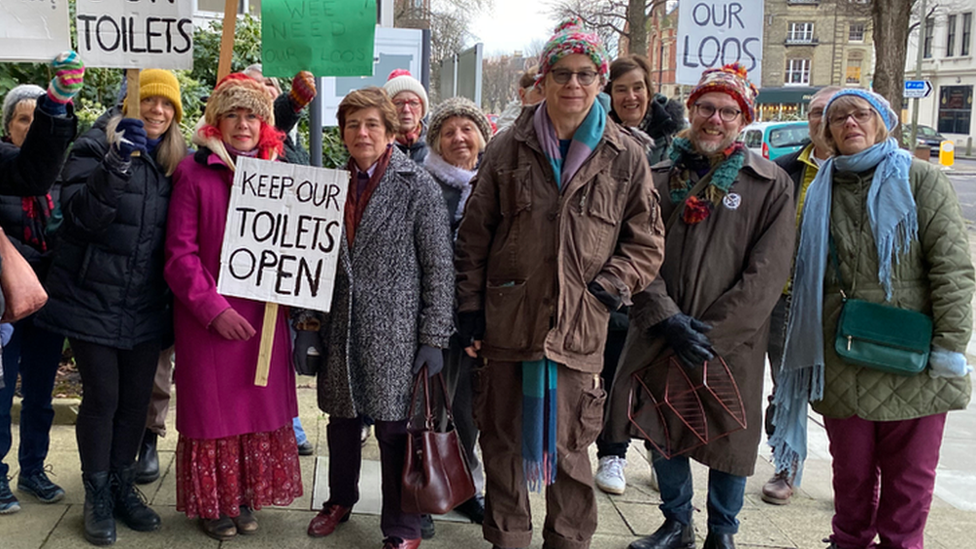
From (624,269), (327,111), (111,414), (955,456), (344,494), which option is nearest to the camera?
(624,269)

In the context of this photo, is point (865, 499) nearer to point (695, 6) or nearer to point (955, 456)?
point (955, 456)

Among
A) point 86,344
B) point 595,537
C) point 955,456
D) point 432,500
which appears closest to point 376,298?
point 432,500

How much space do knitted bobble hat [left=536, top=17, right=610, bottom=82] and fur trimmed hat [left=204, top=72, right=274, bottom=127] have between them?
116 cm

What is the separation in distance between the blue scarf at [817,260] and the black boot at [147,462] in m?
2.99

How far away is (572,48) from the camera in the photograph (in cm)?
328

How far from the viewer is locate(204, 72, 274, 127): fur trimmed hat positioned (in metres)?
3.49

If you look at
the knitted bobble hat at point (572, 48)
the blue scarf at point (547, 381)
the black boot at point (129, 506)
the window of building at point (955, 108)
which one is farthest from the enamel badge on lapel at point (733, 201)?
the window of building at point (955, 108)

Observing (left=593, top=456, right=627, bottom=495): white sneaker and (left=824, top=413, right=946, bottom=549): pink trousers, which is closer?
(left=824, top=413, right=946, bottom=549): pink trousers

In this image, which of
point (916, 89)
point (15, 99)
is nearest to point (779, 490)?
point (15, 99)

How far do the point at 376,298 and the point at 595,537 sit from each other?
60.2 inches

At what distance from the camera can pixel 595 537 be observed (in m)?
3.95

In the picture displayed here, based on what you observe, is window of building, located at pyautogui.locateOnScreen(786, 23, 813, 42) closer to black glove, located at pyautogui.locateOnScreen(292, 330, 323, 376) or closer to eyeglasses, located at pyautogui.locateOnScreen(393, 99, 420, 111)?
eyeglasses, located at pyautogui.locateOnScreen(393, 99, 420, 111)

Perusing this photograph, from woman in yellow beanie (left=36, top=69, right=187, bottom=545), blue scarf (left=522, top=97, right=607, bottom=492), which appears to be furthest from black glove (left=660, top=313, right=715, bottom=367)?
woman in yellow beanie (left=36, top=69, right=187, bottom=545)

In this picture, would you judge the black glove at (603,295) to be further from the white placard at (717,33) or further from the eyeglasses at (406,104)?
the white placard at (717,33)
